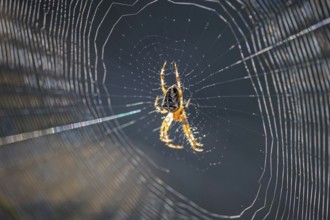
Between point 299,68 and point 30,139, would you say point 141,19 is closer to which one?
point 30,139

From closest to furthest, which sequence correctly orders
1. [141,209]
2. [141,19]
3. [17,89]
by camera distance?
1. [17,89]
2. [141,209]
3. [141,19]

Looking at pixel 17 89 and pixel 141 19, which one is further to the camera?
pixel 141 19

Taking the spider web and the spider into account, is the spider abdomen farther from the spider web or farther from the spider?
the spider web

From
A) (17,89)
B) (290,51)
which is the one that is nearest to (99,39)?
(17,89)

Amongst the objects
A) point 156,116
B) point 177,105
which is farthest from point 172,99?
point 156,116

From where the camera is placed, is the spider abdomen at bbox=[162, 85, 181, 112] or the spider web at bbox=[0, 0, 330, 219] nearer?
the spider web at bbox=[0, 0, 330, 219]

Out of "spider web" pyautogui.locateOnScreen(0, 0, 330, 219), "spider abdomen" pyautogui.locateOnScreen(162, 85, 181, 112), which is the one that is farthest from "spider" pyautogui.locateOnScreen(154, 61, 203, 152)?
"spider web" pyautogui.locateOnScreen(0, 0, 330, 219)

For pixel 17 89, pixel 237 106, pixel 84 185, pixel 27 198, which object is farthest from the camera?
pixel 237 106

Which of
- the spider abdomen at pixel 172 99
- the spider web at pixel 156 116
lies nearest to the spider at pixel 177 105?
the spider abdomen at pixel 172 99
